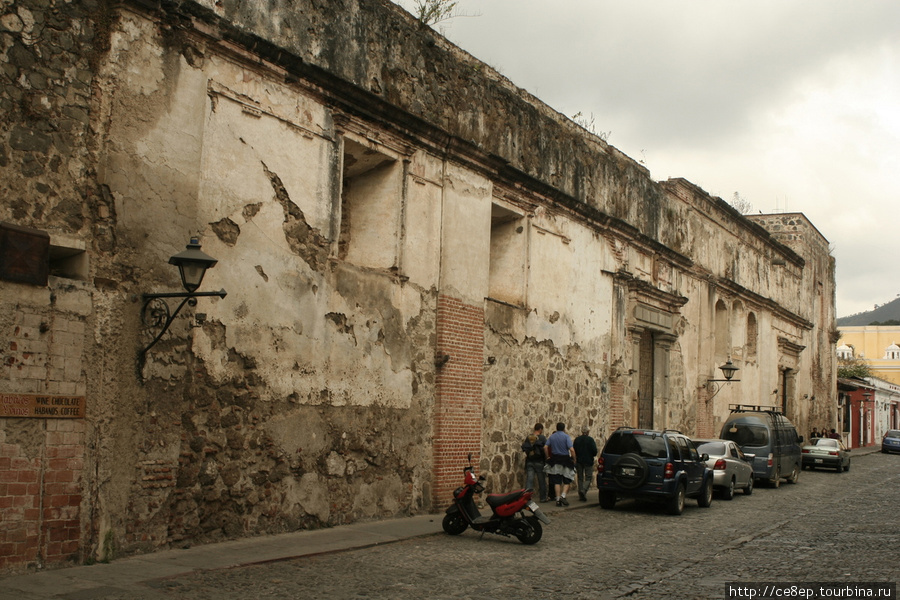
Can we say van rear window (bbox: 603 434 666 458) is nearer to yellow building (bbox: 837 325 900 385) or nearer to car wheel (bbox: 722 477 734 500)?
car wheel (bbox: 722 477 734 500)

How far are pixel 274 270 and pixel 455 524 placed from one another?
174 inches

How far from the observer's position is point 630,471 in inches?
640

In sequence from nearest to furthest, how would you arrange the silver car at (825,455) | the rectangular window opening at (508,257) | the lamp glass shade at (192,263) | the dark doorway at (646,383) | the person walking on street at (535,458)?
the lamp glass shade at (192,263)
the person walking on street at (535,458)
the rectangular window opening at (508,257)
the dark doorway at (646,383)
the silver car at (825,455)

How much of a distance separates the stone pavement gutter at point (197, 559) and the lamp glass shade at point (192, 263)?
295cm

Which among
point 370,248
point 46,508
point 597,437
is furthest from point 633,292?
point 46,508

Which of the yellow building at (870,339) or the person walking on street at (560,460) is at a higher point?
the yellow building at (870,339)

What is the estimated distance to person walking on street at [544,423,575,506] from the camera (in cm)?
1698

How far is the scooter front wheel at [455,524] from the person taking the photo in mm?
12672

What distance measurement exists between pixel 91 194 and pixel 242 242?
87.1 inches

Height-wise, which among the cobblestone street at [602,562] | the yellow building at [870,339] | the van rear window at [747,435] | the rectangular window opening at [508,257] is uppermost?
the yellow building at [870,339]

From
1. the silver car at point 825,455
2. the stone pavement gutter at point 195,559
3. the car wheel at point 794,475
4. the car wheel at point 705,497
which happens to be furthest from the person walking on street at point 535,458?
the silver car at point 825,455

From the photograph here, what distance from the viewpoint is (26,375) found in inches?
348

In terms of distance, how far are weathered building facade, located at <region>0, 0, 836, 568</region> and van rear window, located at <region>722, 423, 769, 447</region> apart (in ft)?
16.1

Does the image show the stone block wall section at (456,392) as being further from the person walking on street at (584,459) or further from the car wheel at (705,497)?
the car wheel at (705,497)
